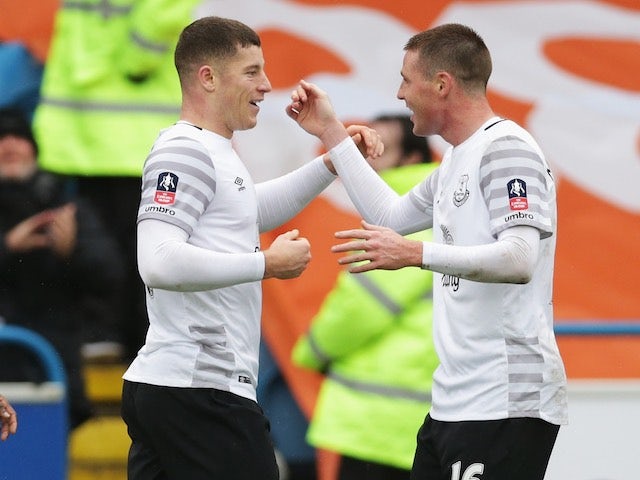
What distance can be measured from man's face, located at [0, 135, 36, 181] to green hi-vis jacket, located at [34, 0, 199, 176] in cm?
22

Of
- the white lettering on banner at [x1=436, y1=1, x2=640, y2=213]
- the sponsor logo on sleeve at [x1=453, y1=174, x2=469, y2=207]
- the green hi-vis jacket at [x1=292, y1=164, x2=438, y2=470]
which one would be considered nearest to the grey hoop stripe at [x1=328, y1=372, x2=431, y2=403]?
the green hi-vis jacket at [x1=292, y1=164, x2=438, y2=470]

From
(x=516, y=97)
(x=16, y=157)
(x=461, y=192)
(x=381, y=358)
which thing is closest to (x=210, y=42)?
(x=461, y=192)

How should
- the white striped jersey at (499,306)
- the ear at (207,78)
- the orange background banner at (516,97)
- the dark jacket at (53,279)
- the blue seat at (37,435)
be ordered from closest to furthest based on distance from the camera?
the white striped jersey at (499,306)
the ear at (207,78)
the blue seat at (37,435)
the dark jacket at (53,279)
the orange background banner at (516,97)

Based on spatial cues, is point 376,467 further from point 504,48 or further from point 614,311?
point 504,48

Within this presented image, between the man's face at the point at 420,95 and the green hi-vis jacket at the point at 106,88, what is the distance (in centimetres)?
244

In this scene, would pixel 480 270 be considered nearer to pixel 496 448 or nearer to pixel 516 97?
pixel 496 448

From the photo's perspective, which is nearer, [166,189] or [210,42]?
[166,189]

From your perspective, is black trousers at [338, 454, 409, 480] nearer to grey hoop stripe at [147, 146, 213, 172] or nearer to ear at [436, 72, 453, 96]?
ear at [436, 72, 453, 96]

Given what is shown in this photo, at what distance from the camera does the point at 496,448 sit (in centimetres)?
449

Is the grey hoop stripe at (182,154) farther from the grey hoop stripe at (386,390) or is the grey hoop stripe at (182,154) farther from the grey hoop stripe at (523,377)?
the grey hoop stripe at (386,390)

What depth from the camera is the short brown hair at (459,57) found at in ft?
15.6

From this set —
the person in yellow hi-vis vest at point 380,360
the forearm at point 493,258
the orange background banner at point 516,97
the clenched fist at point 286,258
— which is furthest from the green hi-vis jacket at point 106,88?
the forearm at point 493,258

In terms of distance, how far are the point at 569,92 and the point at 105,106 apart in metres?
2.18

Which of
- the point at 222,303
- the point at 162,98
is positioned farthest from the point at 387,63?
the point at 222,303
